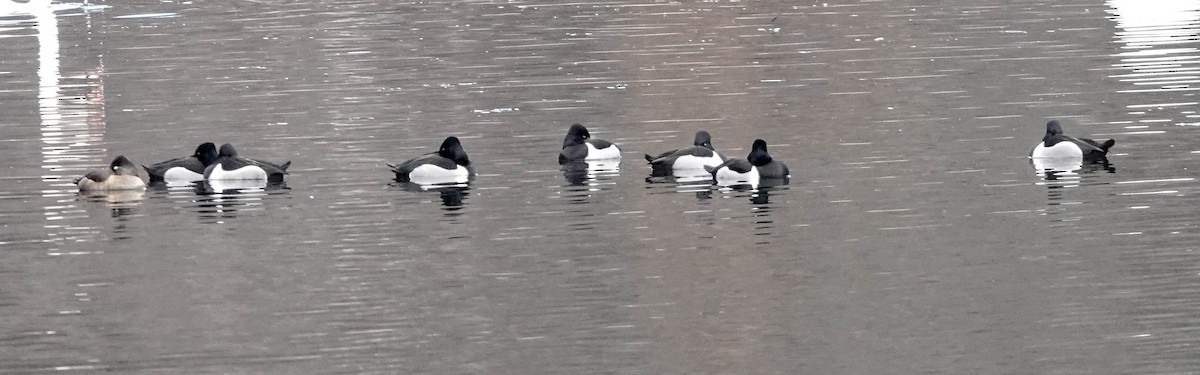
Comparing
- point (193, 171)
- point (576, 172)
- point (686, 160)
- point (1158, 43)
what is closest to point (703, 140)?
point (686, 160)

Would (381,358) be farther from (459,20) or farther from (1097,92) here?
(459,20)

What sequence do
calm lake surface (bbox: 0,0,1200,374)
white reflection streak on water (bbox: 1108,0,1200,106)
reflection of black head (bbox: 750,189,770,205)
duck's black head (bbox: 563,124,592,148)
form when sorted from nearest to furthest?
calm lake surface (bbox: 0,0,1200,374), reflection of black head (bbox: 750,189,770,205), duck's black head (bbox: 563,124,592,148), white reflection streak on water (bbox: 1108,0,1200,106)

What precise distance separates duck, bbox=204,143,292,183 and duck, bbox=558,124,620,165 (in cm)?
324

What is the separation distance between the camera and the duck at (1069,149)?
22.4 m

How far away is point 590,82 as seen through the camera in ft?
110

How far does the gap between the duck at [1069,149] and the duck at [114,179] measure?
32.1ft

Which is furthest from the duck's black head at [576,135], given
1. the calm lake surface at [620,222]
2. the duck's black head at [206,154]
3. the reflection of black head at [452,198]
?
the duck's black head at [206,154]

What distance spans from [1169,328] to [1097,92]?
16064 mm

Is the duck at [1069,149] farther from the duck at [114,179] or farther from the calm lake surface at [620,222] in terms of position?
the duck at [114,179]

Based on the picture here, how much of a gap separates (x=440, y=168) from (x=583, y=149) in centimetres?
199

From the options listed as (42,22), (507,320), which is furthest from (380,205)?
(42,22)

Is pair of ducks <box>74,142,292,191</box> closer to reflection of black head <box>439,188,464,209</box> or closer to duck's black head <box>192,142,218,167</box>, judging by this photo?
duck's black head <box>192,142,218,167</box>

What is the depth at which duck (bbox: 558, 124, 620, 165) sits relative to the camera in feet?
76.7

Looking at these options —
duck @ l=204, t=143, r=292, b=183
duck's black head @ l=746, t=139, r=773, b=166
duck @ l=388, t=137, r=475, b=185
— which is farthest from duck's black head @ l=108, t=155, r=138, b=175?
duck's black head @ l=746, t=139, r=773, b=166
